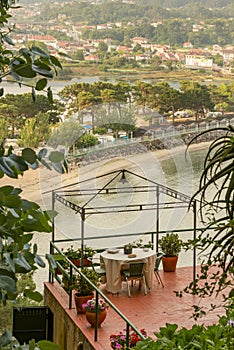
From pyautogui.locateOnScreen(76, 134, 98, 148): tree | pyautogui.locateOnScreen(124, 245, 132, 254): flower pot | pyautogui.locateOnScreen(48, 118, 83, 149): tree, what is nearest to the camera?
pyautogui.locateOnScreen(124, 245, 132, 254): flower pot

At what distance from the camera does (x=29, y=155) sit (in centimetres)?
78

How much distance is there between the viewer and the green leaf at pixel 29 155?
77cm

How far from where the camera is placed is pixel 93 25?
16625 millimetres

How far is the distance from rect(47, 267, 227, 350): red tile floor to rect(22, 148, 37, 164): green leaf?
5.09 meters

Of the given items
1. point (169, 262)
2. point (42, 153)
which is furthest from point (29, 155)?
point (169, 262)

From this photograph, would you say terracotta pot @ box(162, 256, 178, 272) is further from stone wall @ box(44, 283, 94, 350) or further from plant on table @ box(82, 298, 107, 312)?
plant on table @ box(82, 298, 107, 312)

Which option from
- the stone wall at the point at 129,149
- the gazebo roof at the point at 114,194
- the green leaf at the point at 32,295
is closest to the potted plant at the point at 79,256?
the gazebo roof at the point at 114,194

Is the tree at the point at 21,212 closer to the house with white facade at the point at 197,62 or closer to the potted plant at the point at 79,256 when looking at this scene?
the potted plant at the point at 79,256

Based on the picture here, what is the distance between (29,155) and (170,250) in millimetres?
7451

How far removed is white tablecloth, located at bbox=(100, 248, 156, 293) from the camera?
722 cm

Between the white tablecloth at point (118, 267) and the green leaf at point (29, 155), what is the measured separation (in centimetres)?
648

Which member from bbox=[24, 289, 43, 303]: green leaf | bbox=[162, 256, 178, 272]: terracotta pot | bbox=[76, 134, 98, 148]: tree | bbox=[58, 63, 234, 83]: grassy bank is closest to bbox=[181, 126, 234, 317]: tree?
bbox=[24, 289, 43, 303]: green leaf

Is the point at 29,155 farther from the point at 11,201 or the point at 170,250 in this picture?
the point at 170,250

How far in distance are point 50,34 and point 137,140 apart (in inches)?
130
